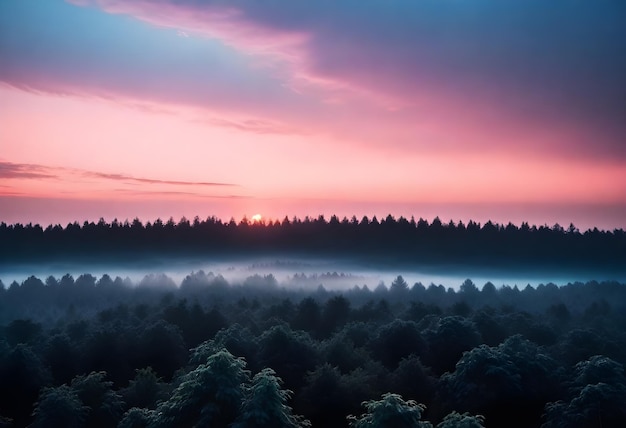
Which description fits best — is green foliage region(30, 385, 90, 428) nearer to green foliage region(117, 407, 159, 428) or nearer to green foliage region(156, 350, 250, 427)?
green foliage region(117, 407, 159, 428)

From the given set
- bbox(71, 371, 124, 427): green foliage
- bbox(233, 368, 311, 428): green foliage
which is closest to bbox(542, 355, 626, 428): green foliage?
bbox(233, 368, 311, 428): green foliage

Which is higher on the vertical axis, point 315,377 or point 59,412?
point 315,377

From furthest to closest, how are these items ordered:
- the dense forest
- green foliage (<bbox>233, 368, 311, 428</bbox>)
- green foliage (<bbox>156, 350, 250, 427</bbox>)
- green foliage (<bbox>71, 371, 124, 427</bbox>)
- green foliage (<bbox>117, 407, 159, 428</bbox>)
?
green foliage (<bbox>71, 371, 124, 427</bbox>)
green foliage (<bbox>117, 407, 159, 428</bbox>)
the dense forest
green foliage (<bbox>156, 350, 250, 427</bbox>)
green foliage (<bbox>233, 368, 311, 428</bbox>)

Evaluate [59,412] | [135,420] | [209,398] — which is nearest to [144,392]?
[59,412]

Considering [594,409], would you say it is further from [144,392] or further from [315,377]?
[144,392]

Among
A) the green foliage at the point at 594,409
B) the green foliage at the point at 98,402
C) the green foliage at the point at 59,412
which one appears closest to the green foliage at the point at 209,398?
the green foliage at the point at 59,412

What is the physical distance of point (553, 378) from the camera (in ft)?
196

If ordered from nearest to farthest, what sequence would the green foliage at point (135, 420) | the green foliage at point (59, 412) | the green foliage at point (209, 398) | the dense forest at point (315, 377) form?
the green foliage at point (209, 398), the dense forest at point (315, 377), the green foliage at point (135, 420), the green foliage at point (59, 412)

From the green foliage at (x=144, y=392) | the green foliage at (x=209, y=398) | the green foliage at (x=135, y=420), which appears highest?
the green foliage at (x=209, y=398)

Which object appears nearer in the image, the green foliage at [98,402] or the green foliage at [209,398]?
the green foliage at [209,398]

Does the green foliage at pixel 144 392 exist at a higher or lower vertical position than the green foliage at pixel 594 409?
lower

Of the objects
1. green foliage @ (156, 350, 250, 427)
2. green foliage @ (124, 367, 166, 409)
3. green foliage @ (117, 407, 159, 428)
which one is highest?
green foliage @ (156, 350, 250, 427)

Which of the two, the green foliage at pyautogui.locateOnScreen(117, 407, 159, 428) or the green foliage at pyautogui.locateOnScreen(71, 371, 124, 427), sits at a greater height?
the green foliage at pyautogui.locateOnScreen(117, 407, 159, 428)

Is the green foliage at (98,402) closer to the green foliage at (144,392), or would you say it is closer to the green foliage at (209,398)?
the green foliage at (144,392)
